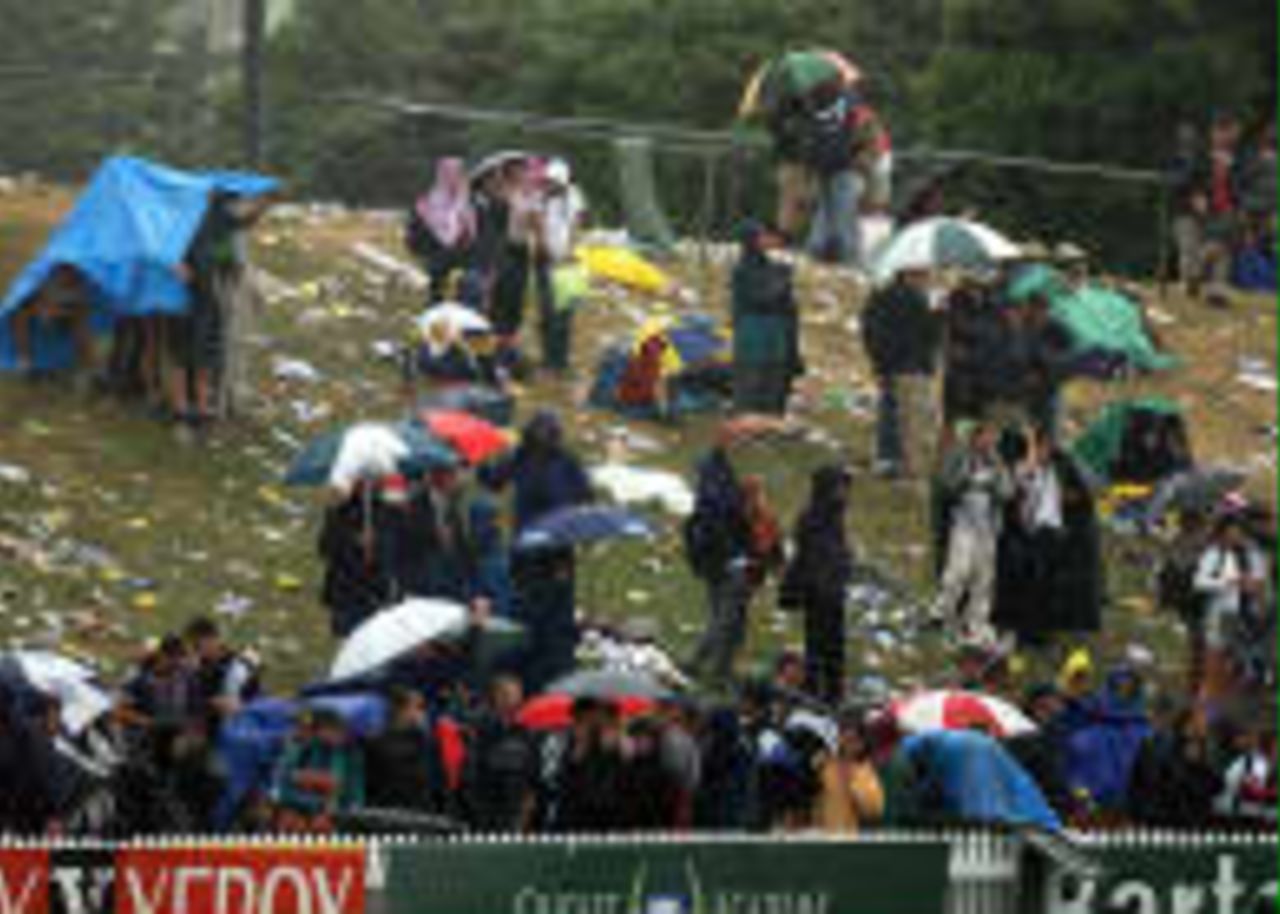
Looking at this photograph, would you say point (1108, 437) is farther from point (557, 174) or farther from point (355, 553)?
point (355, 553)

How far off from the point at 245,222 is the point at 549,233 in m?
2.81

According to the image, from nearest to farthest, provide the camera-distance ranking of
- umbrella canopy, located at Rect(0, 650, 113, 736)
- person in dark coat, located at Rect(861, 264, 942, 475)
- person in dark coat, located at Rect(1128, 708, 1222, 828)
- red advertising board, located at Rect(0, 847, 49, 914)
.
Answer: red advertising board, located at Rect(0, 847, 49, 914) → umbrella canopy, located at Rect(0, 650, 113, 736) → person in dark coat, located at Rect(1128, 708, 1222, 828) → person in dark coat, located at Rect(861, 264, 942, 475)

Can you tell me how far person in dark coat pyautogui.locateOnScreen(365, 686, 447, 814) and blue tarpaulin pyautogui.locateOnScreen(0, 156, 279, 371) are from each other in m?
7.89

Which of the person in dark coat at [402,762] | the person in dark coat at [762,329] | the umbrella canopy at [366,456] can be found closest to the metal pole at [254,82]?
the person in dark coat at [762,329]

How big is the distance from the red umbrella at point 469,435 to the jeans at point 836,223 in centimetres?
740

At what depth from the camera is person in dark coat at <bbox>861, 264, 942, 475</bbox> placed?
82.9 feet

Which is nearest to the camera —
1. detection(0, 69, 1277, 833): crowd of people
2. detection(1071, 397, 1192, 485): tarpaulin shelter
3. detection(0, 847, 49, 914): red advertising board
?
detection(0, 847, 49, 914): red advertising board

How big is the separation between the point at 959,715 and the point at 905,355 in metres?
7.27

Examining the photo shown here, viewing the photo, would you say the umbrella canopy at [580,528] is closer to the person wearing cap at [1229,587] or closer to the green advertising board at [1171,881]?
the person wearing cap at [1229,587]

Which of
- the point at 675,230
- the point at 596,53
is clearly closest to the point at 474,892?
the point at 675,230

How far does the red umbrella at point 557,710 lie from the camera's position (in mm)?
17156

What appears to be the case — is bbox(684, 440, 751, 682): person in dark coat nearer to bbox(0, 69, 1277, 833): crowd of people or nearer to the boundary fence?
bbox(0, 69, 1277, 833): crowd of people

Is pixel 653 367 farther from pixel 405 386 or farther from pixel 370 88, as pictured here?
pixel 370 88

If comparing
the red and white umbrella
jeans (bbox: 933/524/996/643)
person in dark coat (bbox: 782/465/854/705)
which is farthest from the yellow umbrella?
the red and white umbrella
